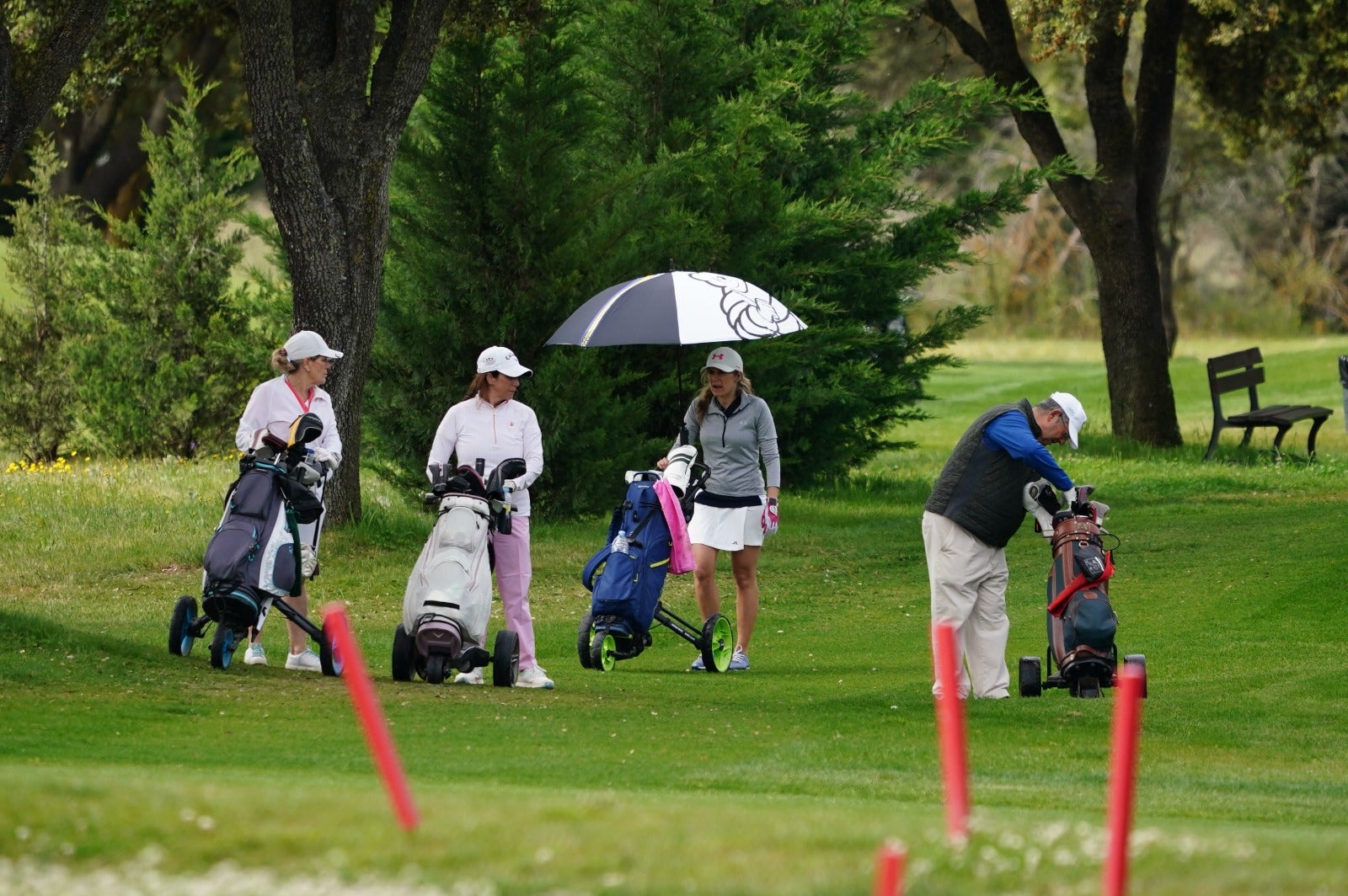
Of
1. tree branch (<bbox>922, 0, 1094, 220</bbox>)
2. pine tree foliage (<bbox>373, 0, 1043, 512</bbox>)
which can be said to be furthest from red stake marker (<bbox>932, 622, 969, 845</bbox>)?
tree branch (<bbox>922, 0, 1094, 220</bbox>)

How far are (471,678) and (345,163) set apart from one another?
Answer: 7.31 meters

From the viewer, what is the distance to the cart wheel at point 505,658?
35.8 ft

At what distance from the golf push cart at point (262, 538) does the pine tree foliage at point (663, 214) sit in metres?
7.52

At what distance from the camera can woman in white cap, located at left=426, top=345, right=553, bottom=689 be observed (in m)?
10.8

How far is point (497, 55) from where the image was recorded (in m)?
20.3

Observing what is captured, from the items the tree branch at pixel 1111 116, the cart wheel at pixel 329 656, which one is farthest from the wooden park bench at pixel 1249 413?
the cart wheel at pixel 329 656

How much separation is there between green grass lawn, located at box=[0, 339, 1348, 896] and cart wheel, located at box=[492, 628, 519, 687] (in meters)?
0.30

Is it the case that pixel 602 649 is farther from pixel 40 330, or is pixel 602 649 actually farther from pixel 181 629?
pixel 40 330

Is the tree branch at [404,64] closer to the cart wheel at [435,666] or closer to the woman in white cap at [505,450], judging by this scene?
the woman in white cap at [505,450]

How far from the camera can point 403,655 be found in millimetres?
10766

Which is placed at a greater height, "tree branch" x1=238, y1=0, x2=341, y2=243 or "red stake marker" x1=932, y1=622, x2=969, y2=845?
"tree branch" x1=238, y1=0, x2=341, y2=243

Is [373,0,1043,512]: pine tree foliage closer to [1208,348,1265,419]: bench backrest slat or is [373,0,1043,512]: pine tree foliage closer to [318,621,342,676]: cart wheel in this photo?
[1208,348,1265,419]: bench backrest slat

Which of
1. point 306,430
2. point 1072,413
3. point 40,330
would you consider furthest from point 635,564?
point 40,330

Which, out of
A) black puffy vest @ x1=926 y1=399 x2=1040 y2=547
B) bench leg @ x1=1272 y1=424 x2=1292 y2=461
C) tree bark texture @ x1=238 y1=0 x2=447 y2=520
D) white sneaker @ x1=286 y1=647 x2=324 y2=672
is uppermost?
tree bark texture @ x1=238 y1=0 x2=447 y2=520
